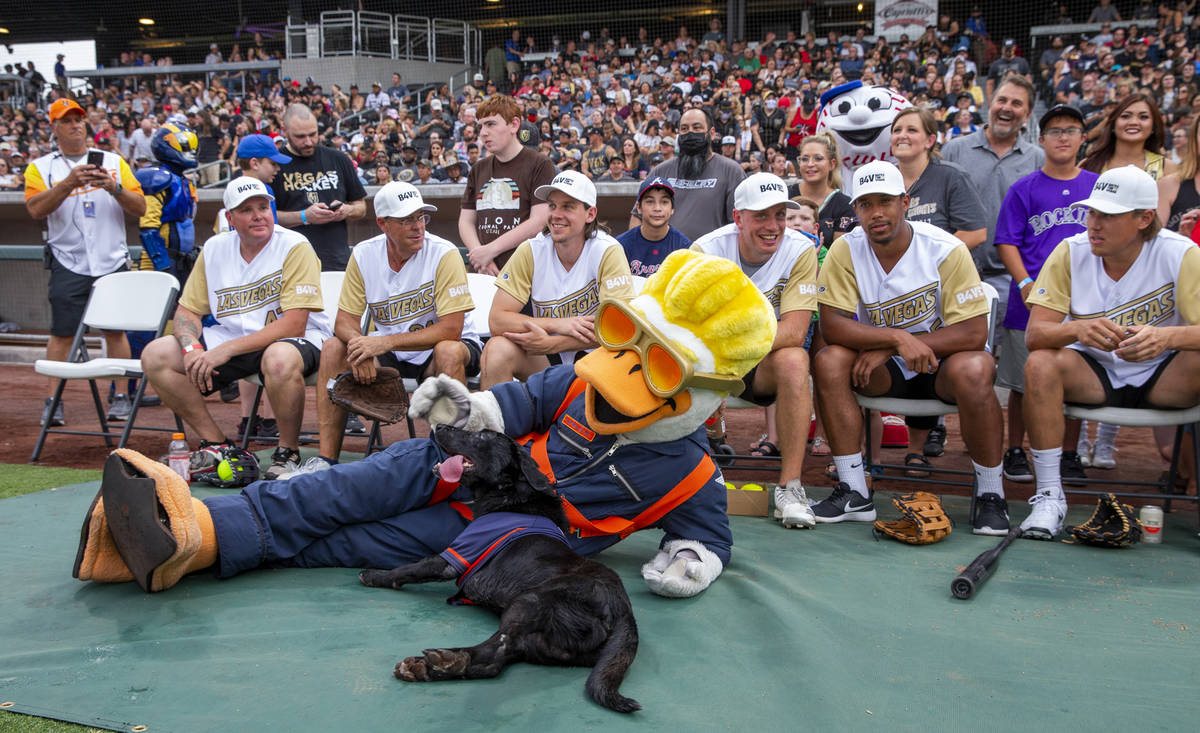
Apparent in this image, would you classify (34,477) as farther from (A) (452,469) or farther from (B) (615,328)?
(B) (615,328)

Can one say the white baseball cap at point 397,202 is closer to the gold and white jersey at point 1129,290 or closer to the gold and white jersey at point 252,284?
the gold and white jersey at point 252,284

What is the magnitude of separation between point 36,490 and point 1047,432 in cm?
482

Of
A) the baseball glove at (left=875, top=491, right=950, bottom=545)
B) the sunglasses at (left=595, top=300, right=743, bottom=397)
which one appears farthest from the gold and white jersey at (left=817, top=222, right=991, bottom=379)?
the sunglasses at (left=595, top=300, right=743, bottom=397)

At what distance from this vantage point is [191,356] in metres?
4.89

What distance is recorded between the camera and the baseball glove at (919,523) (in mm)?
3770

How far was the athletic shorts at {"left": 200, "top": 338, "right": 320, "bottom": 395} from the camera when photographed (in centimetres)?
494

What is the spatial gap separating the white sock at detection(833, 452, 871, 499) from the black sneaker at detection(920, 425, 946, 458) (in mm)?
1330

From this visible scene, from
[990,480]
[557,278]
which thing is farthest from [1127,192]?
[557,278]

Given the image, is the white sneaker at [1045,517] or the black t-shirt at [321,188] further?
the black t-shirt at [321,188]

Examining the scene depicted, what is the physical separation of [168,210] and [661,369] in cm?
561

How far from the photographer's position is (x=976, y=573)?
128 inches

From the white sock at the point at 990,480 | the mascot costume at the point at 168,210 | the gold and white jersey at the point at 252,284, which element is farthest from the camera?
the mascot costume at the point at 168,210

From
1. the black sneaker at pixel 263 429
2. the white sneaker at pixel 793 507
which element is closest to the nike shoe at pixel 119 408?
the black sneaker at pixel 263 429

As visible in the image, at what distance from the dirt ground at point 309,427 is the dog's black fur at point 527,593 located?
2.25 metres
